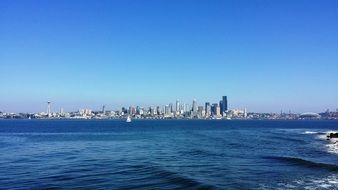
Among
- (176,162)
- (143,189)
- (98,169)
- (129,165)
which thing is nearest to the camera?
(143,189)

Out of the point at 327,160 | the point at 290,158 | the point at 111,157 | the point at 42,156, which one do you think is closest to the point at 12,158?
the point at 42,156

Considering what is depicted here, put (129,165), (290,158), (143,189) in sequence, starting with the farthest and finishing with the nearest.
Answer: (290,158) < (129,165) < (143,189)

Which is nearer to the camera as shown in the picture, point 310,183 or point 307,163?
point 310,183

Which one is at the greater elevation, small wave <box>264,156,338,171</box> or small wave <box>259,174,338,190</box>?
small wave <box>264,156,338,171</box>

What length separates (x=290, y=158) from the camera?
51.7 metres

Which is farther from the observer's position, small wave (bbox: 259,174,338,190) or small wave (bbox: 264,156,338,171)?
small wave (bbox: 264,156,338,171)

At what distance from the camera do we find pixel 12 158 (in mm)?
52438

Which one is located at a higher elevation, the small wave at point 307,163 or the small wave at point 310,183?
the small wave at point 307,163

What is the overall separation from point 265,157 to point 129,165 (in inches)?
738

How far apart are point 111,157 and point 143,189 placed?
74.0 feet

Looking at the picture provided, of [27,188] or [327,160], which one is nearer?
[27,188]

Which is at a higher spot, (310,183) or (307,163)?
(307,163)

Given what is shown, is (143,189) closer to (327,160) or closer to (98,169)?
(98,169)

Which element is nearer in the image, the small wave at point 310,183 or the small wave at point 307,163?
the small wave at point 310,183
